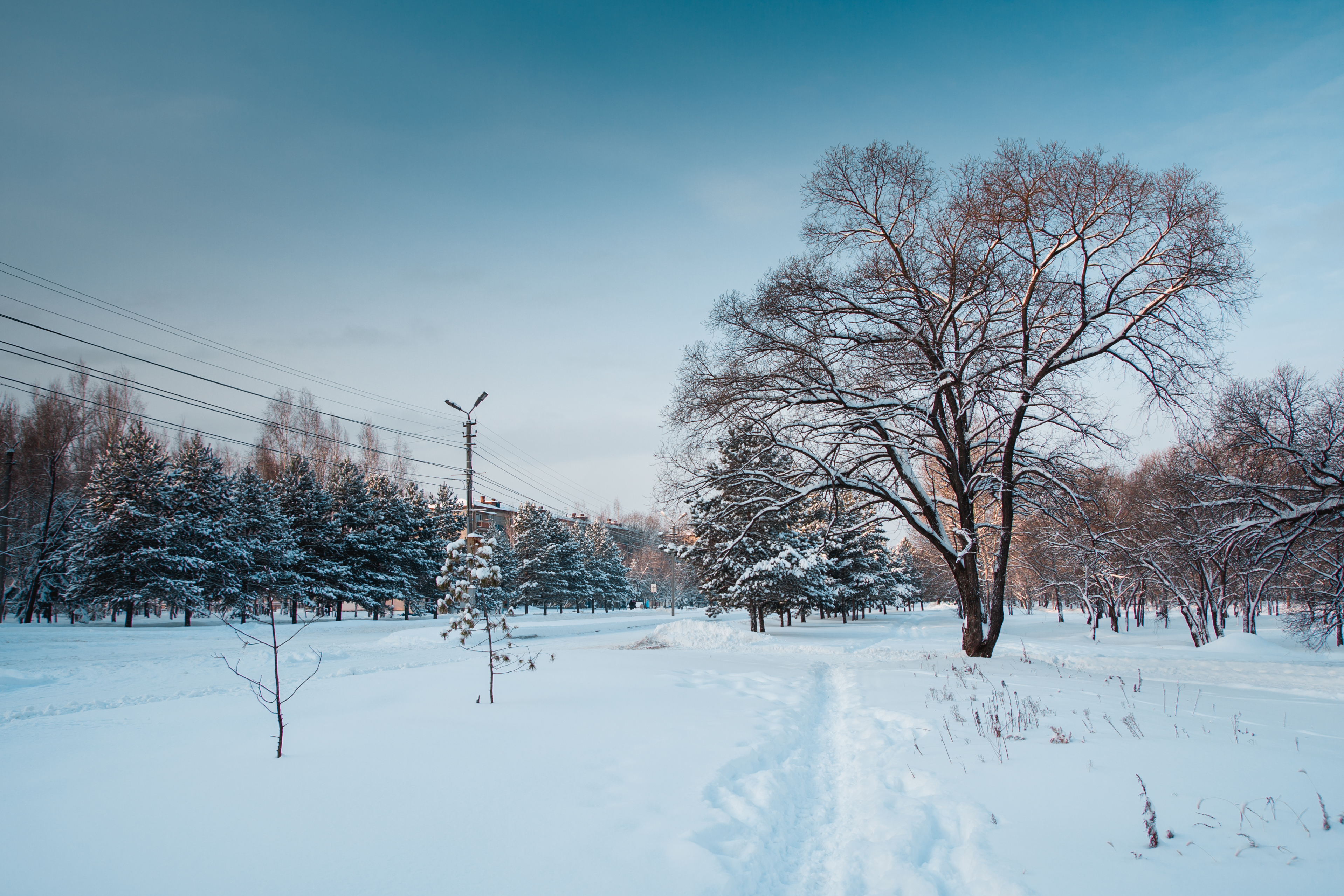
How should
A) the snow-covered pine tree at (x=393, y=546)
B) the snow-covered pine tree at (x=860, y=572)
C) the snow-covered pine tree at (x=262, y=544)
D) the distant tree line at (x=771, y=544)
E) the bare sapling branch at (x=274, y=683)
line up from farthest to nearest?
the snow-covered pine tree at (x=393, y=546) < the snow-covered pine tree at (x=860, y=572) < the snow-covered pine tree at (x=262, y=544) < the distant tree line at (x=771, y=544) < the bare sapling branch at (x=274, y=683)

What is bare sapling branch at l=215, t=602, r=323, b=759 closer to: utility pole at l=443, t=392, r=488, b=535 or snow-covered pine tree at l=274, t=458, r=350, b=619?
utility pole at l=443, t=392, r=488, b=535

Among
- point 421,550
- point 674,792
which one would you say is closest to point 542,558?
point 421,550

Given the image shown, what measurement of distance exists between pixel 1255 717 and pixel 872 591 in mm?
36884

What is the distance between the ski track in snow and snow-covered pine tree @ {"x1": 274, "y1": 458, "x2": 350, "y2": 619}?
37444mm

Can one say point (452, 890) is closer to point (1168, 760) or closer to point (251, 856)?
point (251, 856)

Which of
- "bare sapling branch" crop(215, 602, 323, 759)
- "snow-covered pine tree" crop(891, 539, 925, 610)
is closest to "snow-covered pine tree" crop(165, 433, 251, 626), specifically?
"bare sapling branch" crop(215, 602, 323, 759)

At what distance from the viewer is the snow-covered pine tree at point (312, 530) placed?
118 ft

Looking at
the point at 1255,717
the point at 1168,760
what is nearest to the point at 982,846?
the point at 1168,760

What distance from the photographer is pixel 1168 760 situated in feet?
15.2

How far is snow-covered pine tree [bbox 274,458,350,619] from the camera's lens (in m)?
35.8

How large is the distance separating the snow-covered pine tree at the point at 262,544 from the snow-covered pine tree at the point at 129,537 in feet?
9.76

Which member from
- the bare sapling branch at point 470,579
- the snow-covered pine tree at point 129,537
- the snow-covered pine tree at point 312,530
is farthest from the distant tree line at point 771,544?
the snow-covered pine tree at point 129,537

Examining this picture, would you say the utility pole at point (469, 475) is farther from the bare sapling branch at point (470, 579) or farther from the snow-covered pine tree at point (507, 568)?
the snow-covered pine tree at point (507, 568)

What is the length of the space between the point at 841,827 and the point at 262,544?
3759 centimetres
